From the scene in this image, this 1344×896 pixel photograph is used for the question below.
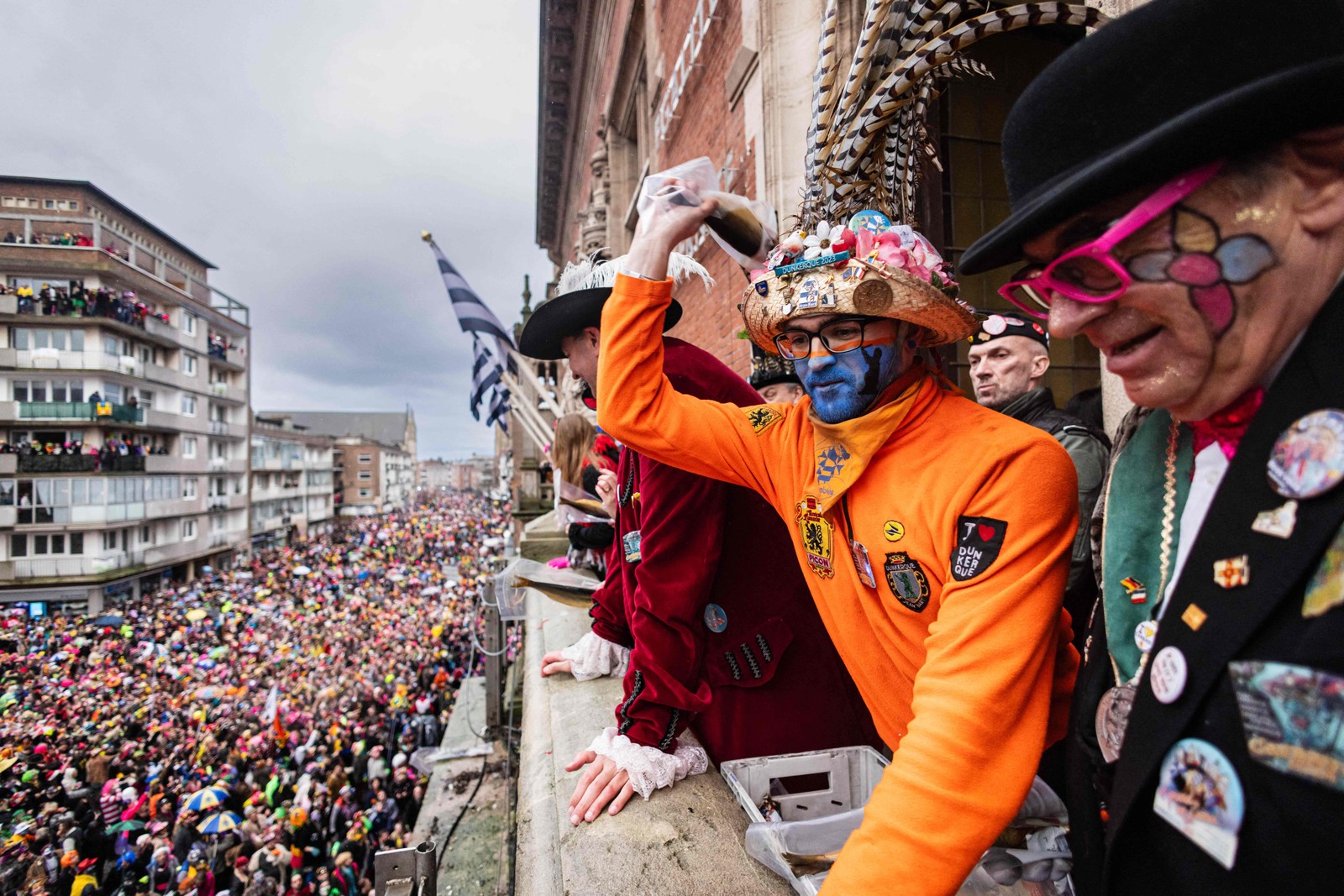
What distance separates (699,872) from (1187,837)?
110 centimetres

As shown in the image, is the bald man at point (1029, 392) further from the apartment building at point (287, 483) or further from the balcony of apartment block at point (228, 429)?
the apartment building at point (287, 483)

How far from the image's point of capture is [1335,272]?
0.76m

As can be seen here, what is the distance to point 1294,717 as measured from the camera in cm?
64

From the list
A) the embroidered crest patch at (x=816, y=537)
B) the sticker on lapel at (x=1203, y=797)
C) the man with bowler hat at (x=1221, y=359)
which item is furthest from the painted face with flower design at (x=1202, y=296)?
the embroidered crest patch at (x=816, y=537)

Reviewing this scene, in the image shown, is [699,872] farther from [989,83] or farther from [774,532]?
[989,83]

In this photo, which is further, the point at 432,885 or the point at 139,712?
the point at 139,712

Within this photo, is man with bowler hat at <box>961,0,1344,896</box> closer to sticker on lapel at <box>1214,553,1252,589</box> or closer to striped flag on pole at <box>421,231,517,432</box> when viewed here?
sticker on lapel at <box>1214,553,1252,589</box>

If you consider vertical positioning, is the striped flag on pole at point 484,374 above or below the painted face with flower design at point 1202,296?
above

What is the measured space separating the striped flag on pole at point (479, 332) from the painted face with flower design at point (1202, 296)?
26.8 ft

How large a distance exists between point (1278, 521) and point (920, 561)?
2.21 ft

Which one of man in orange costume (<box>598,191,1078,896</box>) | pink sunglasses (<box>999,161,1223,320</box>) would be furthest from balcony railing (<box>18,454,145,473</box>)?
pink sunglasses (<box>999,161,1223,320</box>)

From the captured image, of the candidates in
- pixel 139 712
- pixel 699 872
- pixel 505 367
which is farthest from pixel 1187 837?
pixel 139 712

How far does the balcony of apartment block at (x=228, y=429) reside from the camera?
129 feet

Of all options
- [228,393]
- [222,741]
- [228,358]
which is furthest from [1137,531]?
[228,358]
